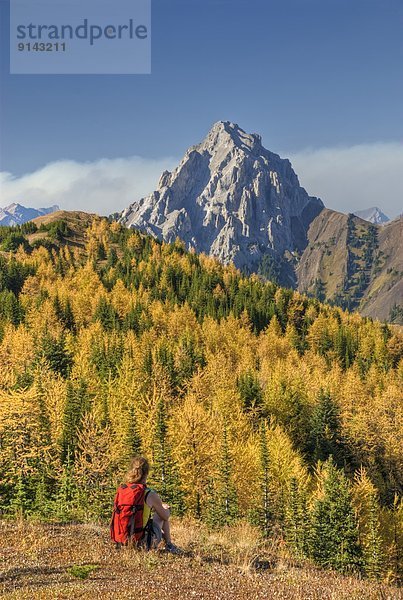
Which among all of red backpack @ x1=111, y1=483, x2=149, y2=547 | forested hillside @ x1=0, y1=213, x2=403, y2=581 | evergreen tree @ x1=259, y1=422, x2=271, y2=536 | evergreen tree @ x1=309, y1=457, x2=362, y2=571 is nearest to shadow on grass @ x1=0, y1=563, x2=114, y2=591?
red backpack @ x1=111, y1=483, x2=149, y2=547

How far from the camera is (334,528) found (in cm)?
3259

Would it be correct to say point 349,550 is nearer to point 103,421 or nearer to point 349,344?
point 103,421

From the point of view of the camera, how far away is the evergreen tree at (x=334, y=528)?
32.3 meters

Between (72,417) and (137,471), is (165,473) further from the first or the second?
(137,471)

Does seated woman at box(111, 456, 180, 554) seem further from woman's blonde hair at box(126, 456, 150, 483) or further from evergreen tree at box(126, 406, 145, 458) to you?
evergreen tree at box(126, 406, 145, 458)

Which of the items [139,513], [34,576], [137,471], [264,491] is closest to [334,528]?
[264,491]

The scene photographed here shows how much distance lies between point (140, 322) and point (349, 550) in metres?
80.1

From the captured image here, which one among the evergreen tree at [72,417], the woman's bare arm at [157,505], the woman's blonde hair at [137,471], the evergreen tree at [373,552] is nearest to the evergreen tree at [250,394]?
the evergreen tree at [72,417]

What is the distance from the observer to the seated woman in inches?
413

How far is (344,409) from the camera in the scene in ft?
240

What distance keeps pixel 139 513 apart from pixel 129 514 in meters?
0.26

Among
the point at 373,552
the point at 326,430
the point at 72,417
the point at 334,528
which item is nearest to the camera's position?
the point at 334,528

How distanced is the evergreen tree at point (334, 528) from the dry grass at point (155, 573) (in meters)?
21.9

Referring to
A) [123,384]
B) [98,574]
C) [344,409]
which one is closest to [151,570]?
[98,574]
